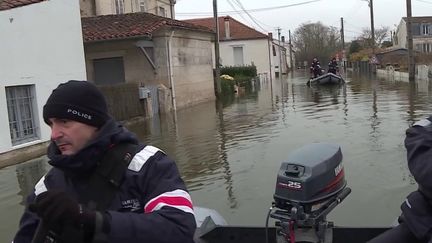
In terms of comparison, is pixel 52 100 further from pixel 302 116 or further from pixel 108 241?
pixel 302 116

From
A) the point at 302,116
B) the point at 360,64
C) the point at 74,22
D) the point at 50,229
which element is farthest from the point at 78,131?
the point at 360,64

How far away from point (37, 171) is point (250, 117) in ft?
28.4

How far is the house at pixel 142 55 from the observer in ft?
65.0

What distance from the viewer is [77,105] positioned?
2.10m

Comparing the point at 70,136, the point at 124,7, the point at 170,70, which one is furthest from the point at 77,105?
the point at 124,7

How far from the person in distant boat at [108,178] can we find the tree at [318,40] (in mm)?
90002

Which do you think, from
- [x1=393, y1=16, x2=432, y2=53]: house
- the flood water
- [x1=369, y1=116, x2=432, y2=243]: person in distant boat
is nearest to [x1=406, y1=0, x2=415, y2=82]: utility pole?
Answer: the flood water

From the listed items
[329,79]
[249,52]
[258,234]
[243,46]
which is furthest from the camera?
[249,52]

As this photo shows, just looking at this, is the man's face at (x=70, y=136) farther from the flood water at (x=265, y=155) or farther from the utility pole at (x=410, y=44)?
the utility pole at (x=410, y=44)

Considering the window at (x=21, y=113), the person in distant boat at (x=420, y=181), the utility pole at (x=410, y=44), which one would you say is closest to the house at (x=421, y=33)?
the utility pole at (x=410, y=44)

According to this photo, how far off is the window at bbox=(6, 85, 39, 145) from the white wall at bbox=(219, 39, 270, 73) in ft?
127

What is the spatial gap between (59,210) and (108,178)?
0.33m

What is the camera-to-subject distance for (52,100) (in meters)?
2.13

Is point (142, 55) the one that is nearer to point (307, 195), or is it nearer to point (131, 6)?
point (131, 6)
